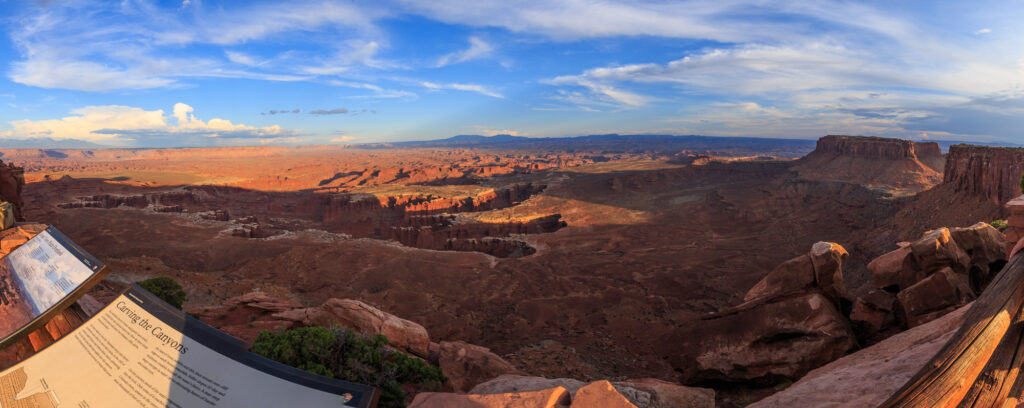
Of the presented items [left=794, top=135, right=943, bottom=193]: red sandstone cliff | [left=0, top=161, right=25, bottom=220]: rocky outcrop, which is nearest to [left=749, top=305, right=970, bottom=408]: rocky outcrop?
[left=0, top=161, right=25, bottom=220]: rocky outcrop

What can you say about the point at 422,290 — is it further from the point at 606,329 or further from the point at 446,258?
the point at 606,329

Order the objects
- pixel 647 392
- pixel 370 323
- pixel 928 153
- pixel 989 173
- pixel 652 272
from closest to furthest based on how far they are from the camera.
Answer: pixel 647 392, pixel 370 323, pixel 989 173, pixel 652 272, pixel 928 153

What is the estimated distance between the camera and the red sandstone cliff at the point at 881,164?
61562 millimetres

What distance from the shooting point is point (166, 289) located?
52.0 feet

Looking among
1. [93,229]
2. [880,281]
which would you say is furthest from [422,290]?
[93,229]

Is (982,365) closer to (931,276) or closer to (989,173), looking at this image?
(931,276)

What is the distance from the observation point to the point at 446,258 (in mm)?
35531

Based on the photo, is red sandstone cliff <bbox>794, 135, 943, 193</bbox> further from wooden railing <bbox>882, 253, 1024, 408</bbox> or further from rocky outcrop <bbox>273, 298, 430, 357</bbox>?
wooden railing <bbox>882, 253, 1024, 408</bbox>

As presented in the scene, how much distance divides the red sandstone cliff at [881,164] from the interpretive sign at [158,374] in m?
73.3

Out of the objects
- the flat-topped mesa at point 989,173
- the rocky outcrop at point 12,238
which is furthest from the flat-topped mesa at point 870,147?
the rocky outcrop at point 12,238

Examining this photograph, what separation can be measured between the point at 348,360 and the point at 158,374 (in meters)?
4.89

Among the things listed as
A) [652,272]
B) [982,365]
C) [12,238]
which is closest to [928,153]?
[652,272]

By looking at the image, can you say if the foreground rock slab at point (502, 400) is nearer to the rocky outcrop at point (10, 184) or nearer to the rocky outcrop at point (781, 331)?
the rocky outcrop at point (781, 331)

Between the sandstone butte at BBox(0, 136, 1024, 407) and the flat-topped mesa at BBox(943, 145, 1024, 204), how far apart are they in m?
0.14
